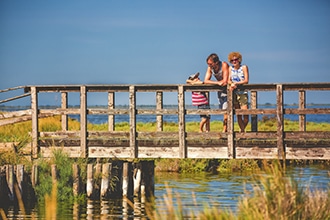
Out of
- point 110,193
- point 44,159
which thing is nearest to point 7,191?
point 44,159

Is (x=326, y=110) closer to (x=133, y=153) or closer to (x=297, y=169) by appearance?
(x=133, y=153)

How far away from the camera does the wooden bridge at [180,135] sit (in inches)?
827

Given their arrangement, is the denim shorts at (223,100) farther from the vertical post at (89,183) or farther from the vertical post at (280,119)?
the vertical post at (89,183)

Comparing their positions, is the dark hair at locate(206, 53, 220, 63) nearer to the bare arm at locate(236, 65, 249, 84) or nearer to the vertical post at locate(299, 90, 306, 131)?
the bare arm at locate(236, 65, 249, 84)

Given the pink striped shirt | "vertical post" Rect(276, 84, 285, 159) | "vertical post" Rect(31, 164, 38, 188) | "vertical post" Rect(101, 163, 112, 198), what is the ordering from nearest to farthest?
"vertical post" Rect(276, 84, 285, 159), "vertical post" Rect(31, 164, 38, 188), the pink striped shirt, "vertical post" Rect(101, 163, 112, 198)

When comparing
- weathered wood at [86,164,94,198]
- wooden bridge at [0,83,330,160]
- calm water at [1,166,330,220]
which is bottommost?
calm water at [1,166,330,220]

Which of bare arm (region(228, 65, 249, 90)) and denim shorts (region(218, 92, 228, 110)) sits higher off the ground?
bare arm (region(228, 65, 249, 90))

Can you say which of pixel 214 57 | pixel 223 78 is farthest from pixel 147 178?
pixel 214 57

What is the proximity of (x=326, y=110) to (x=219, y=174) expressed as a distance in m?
12.1

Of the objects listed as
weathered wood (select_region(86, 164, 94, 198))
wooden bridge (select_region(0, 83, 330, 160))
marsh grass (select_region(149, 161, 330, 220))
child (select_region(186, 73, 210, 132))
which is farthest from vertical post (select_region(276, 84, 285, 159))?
marsh grass (select_region(149, 161, 330, 220))

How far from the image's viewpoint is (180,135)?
21828 mm

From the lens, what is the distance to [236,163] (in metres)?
33.5

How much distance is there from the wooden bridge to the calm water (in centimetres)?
96

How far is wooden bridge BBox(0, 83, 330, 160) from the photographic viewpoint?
21016 millimetres
